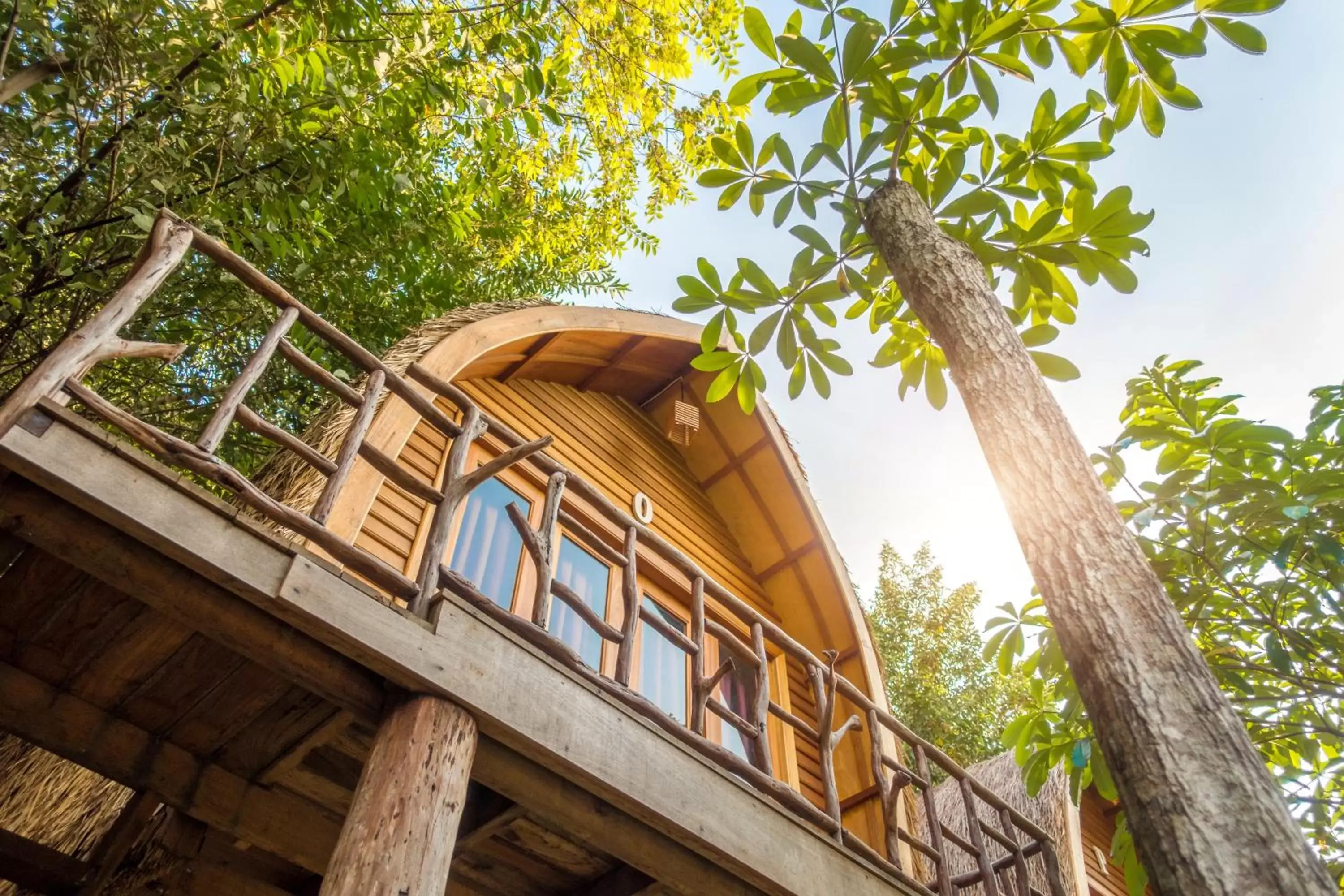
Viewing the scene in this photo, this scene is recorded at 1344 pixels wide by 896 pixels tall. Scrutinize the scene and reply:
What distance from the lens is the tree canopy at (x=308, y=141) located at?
5398mm

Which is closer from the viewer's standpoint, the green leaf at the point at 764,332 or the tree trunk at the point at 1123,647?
the tree trunk at the point at 1123,647

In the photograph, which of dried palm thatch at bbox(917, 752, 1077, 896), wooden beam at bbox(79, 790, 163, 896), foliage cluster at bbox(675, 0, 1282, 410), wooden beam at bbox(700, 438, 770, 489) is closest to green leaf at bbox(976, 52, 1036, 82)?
foliage cluster at bbox(675, 0, 1282, 410)

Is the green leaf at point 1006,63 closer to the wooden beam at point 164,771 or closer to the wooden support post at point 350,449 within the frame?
the wooden support post at point 350,449

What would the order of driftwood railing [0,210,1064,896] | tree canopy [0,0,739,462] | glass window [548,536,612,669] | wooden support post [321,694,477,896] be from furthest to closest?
1. tree canopy [0,0,739,462]
2. glass window [548,536,612,669]
3. driftwood railing [0,210,1064,896]
4. wooden support post [321,694,477,896]

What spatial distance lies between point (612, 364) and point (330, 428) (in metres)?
3.12

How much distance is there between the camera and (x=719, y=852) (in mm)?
2936

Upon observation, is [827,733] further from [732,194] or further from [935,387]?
[732,194]

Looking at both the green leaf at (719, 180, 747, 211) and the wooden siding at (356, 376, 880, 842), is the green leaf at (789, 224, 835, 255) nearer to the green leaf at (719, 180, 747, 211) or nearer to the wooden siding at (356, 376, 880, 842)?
the green leaf at (719, 180, 747, 211)

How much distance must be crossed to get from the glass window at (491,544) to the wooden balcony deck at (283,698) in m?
1.84

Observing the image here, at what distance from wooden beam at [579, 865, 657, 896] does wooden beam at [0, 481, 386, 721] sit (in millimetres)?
1338

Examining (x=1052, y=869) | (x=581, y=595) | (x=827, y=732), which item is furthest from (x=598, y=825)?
(x=1052, y=869)

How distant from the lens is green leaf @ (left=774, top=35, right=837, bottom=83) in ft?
11.8

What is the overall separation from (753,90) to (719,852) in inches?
128

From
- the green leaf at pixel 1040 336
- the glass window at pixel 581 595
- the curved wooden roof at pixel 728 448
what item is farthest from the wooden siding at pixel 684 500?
the green leaf at pixel 1040 336
